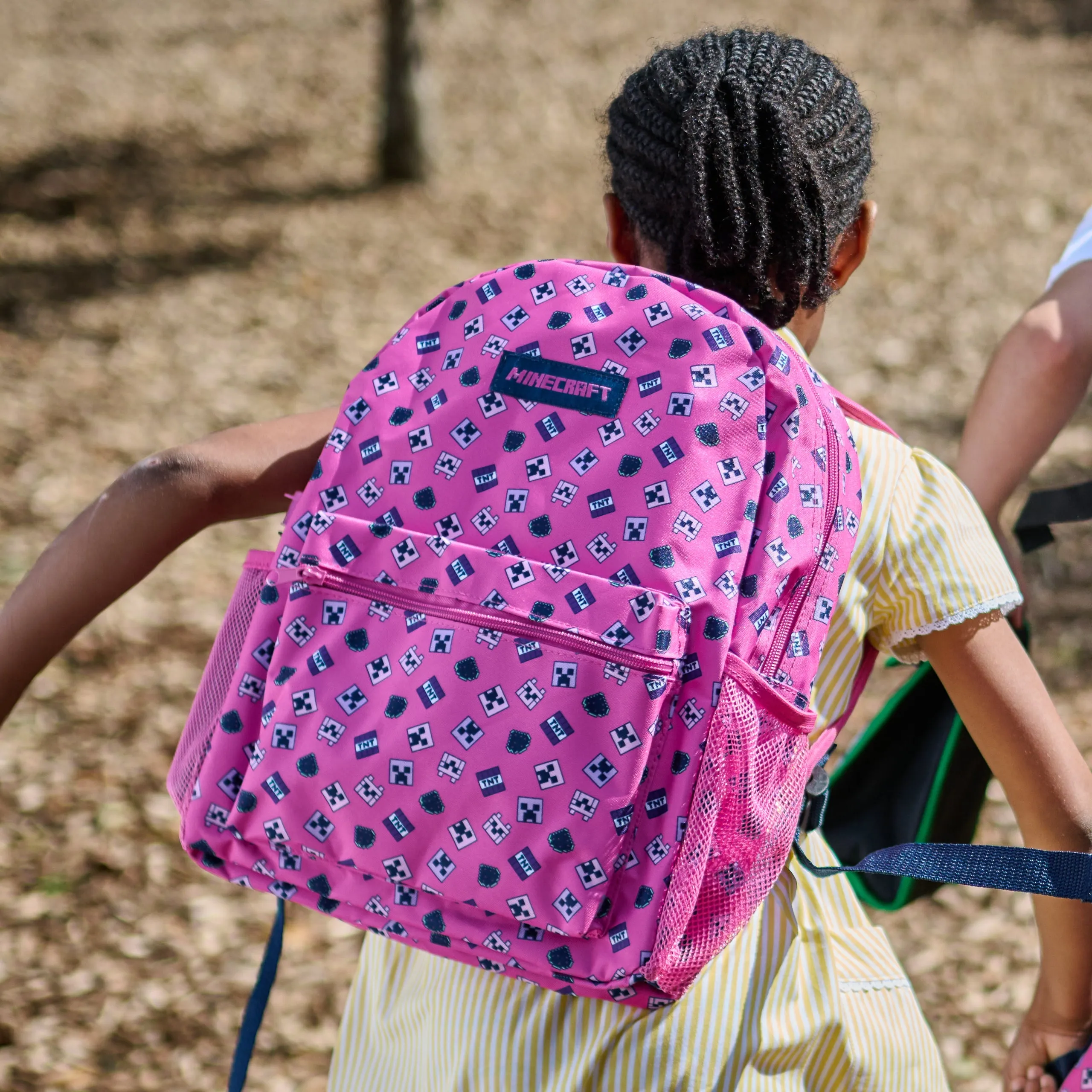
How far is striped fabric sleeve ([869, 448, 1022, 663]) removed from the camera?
1346 mm

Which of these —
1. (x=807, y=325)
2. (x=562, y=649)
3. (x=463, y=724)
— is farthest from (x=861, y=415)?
(x=463, y=724)

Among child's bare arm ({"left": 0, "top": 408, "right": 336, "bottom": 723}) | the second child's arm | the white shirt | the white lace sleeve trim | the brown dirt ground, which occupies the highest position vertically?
the white shirt

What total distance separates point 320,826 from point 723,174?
35.8 inches

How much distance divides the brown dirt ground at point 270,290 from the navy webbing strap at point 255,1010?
3.97 feet

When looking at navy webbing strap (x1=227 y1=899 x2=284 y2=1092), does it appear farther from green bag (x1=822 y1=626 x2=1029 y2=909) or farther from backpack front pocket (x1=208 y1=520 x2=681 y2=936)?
green bag (x1=822 y1=626 x2=1029 y2=909)

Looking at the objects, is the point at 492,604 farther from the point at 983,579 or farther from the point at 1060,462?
the point at 1060,462

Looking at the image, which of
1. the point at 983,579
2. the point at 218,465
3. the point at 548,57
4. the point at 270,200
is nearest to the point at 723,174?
the point at 983,579

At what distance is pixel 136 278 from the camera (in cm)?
656

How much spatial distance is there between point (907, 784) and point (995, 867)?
0.81 metres

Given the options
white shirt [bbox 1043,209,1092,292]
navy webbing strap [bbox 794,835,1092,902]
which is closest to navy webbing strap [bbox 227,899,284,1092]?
navy webbing strap [bbox 794,835,1092,902]

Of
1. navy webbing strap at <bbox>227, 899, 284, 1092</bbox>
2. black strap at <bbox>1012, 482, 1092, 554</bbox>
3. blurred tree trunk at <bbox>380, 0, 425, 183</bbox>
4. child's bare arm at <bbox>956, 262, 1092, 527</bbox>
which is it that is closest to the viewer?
navy webbing strap at <bbox>227, 899, 284, 1092</bbox>

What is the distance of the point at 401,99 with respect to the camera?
7.69 meters

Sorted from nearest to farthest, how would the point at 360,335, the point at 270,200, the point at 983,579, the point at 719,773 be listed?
the point at 719,773 → the point at 983,579 → the point at 360,335 → the point at 270,200

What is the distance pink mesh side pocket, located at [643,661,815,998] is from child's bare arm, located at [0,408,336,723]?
2.07ft
